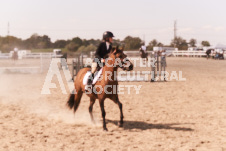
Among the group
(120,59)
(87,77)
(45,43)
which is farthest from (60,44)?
(120,59)

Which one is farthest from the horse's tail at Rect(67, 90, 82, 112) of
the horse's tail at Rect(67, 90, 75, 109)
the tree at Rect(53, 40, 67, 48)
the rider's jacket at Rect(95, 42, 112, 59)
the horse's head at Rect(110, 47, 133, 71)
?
the tree at Rect(53, 40, 67, 48)

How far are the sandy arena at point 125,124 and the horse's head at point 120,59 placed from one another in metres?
1.64

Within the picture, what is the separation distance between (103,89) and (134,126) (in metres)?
1.38

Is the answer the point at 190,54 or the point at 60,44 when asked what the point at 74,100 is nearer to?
the point at 190,54

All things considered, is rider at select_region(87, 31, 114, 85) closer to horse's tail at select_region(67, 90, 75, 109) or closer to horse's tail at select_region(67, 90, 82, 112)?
horse's tail at select_region(67, 90, 82, 112)

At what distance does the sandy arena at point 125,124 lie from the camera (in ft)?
18.5

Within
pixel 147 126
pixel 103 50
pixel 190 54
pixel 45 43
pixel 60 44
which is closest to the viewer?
pixel 103 50

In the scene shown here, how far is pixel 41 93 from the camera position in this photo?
1242 cm

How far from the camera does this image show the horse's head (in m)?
6.35

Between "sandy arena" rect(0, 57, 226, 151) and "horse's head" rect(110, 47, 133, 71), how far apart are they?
1642mm

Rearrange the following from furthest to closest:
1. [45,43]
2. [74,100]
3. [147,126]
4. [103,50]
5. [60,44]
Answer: [60,44]
[45,43]
[74,100]
[147,126]
[103,50]

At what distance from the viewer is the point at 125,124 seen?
24.0ft

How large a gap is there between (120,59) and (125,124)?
6.43 ft

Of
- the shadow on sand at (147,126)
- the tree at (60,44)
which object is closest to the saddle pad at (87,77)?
the shadow on sand at (147,126)
